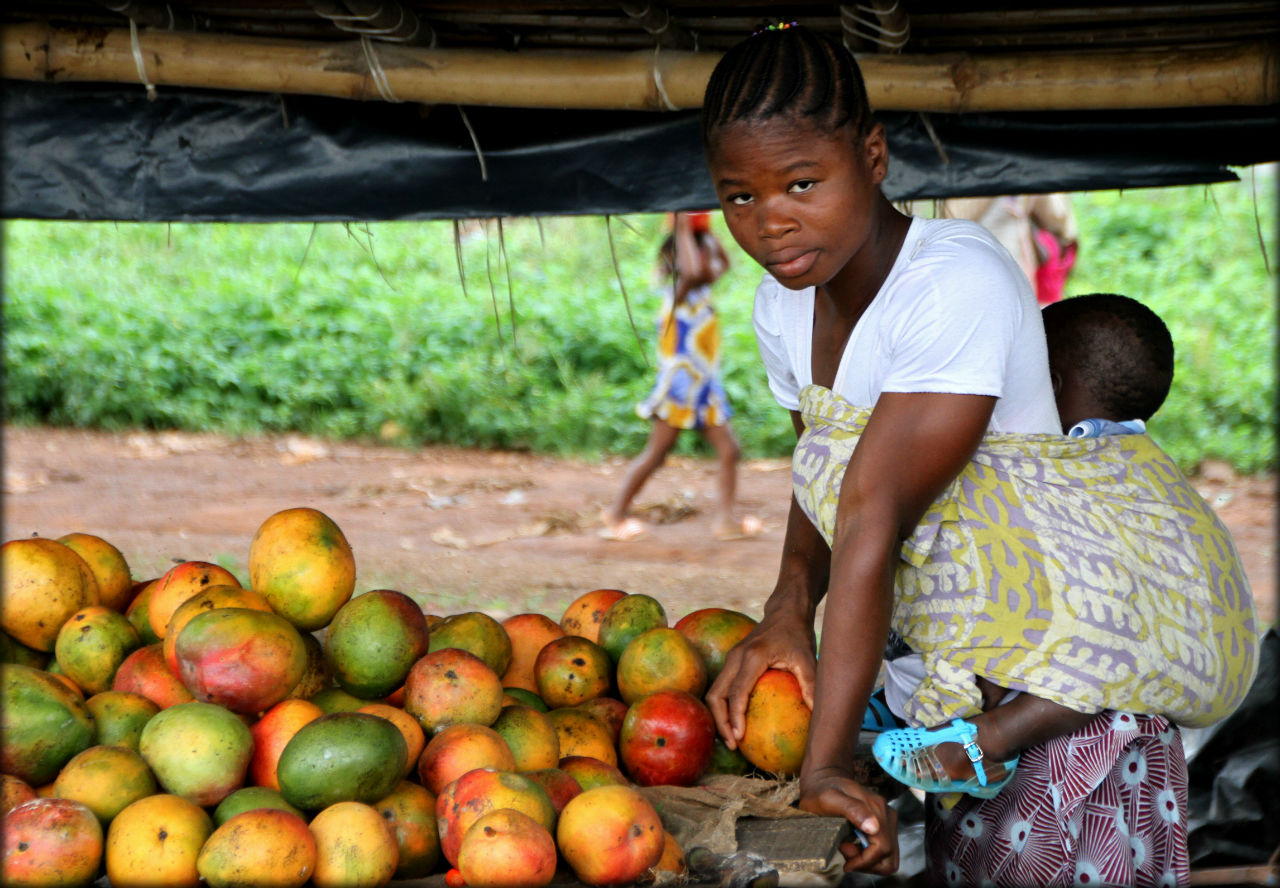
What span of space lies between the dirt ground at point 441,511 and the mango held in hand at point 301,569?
3440 mm

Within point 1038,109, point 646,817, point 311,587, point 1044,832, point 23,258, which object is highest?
point 23,258

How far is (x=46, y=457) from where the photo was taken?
893 cm

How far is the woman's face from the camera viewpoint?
1735 mm

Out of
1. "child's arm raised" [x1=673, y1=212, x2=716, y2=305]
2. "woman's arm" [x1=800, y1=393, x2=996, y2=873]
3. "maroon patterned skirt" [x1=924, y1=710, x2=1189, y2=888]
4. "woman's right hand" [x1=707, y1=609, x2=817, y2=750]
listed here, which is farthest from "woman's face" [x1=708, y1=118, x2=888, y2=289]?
"child's arm raised" [x1=673, y1=212, x2=716, y2=305]

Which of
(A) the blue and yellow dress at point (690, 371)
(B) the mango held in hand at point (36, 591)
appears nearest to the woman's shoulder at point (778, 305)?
(B) the mango held in hand at point (36, 591)

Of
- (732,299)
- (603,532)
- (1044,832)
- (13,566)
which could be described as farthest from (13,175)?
(732,299)

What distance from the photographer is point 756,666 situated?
2057 mm

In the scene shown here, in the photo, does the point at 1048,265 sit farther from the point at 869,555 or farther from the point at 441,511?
the point at 869,555

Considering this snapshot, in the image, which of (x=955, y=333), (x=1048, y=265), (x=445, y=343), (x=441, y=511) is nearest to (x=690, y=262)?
(x=1048, y=265)

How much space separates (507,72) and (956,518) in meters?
1.47

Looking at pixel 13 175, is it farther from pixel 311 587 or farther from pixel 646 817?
pixel 646 817

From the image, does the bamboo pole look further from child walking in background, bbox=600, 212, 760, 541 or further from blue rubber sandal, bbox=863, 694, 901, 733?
child walking in background, bbox=600, 212, 760, 541

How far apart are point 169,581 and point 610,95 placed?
1406mm

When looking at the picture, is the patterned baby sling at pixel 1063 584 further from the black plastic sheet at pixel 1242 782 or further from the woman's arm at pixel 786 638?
the black plastic sheet at pixel 1242 782
